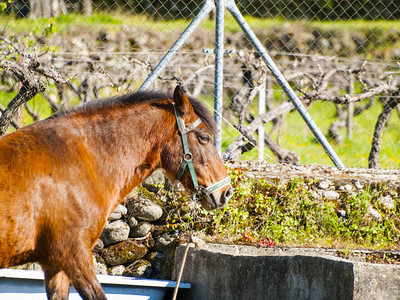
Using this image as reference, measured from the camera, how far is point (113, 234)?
513 cm

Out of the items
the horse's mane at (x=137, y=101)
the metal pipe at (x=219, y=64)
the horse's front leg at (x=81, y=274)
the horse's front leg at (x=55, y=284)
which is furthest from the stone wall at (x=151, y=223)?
the horse's front leg at (x=81, y=274)

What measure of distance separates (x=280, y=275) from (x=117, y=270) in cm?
182

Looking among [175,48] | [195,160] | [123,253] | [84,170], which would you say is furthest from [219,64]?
[84,170]

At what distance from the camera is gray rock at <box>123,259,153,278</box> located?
5.11 meters

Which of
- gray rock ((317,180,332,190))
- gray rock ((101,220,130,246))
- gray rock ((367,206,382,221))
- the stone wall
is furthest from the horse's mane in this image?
gray rock ((367,206,382,221))

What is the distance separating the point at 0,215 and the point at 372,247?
3507 mm

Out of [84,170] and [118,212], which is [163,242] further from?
[84,170]

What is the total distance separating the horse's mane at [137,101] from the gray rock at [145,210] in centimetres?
167

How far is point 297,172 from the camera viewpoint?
559 cm

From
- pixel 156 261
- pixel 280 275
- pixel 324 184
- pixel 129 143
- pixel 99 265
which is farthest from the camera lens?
pixel 324 184

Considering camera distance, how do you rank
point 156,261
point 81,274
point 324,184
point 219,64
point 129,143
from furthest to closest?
point 324,184
point 219,64
point 156,261
point 129,143
point 81,274

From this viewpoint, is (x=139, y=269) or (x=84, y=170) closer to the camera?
(x=84, y=170)

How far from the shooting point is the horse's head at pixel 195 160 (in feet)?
12.3

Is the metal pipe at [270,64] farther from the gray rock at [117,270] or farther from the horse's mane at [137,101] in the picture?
the gray rock at [117,270]
